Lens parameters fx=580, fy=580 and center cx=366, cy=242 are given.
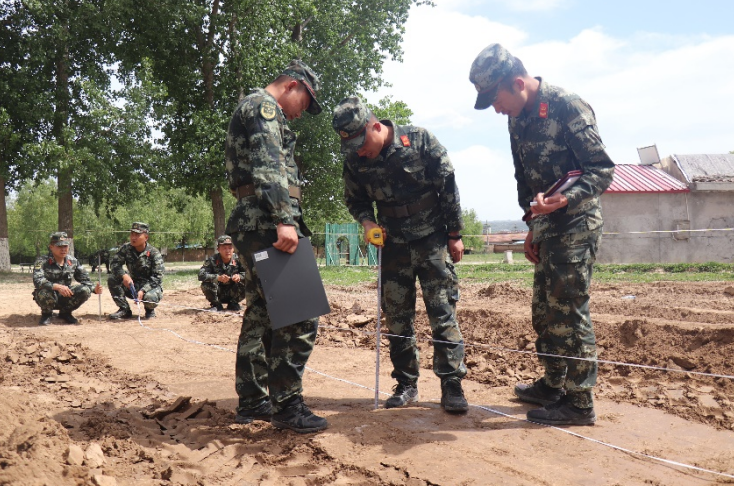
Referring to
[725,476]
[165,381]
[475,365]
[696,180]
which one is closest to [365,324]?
[475,365]

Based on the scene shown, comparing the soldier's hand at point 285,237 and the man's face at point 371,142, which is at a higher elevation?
the man's face at point 371,142

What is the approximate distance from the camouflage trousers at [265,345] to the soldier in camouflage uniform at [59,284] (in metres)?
5.14

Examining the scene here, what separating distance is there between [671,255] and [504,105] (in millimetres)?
18009

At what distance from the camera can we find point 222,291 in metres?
8.70

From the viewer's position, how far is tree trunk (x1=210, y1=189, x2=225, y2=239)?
19.9 meters

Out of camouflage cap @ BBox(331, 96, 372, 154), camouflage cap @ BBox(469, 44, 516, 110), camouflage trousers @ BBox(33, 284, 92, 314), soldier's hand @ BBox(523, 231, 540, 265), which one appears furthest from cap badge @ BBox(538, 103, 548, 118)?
camouflage trousers @ BBox(33, 284, 92, 314)

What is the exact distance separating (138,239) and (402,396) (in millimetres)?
5709

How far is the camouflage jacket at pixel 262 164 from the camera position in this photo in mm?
3105

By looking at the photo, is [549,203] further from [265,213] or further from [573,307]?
[265,213]

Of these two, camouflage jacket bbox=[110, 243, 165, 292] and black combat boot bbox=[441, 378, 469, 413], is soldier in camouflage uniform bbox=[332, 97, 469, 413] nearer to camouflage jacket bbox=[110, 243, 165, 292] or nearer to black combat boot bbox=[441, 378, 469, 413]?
black combat boot bbox=[441, 378, 469, 413]

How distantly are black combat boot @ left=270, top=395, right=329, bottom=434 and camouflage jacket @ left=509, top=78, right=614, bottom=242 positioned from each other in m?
1.71

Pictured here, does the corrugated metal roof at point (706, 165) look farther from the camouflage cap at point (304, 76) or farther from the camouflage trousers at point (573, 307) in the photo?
the camouflage cap at point (304, 76)

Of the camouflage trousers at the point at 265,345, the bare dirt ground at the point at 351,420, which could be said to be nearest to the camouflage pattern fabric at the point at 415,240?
the bare dirt ground at the point at 351,420

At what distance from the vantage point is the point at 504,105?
361 centimetres
